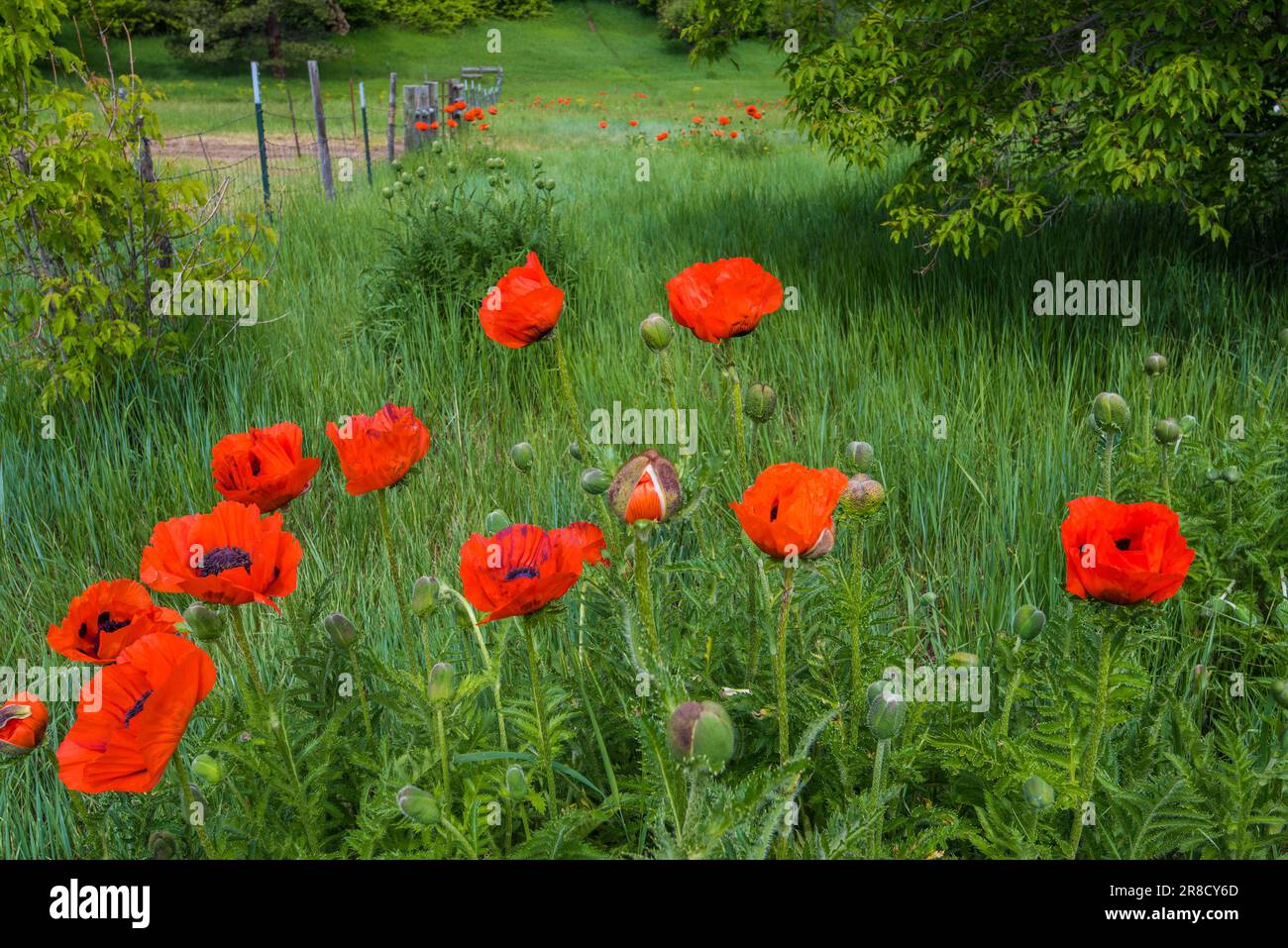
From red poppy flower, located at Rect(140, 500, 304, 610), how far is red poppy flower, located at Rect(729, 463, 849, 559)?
53 cm

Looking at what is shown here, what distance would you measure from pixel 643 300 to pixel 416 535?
1.99 metres

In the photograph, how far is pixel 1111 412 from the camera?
1405mm

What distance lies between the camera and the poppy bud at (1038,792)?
959 millimetres

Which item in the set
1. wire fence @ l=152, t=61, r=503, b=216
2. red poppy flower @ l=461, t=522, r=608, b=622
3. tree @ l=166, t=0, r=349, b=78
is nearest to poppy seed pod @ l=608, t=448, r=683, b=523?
red poppy flower @ l=461, t=522, r=608, b=622

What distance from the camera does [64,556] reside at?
248 cm

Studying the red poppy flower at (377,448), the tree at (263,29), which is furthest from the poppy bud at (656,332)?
the tree at (263,29)

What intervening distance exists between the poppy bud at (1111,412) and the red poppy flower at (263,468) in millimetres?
1179

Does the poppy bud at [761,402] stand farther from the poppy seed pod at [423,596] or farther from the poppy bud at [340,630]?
the poppy bud at [340,630]

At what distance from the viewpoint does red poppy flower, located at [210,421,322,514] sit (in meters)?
1.21

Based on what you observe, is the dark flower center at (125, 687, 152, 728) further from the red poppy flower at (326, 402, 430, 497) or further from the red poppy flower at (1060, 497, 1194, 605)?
the red poppy flower at (1060, 497, 1194, 605)

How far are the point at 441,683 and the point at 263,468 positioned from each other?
1.46 ft

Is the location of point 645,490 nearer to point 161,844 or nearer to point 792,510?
point 792,510

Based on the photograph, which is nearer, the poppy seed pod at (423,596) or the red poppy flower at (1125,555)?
the red poppy flower at (1125,555)

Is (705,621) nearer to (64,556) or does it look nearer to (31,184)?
(64,556)
